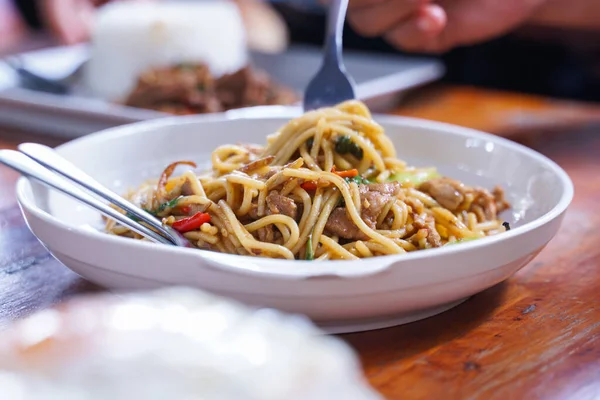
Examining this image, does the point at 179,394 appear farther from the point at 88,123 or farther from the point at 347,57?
the point at 347,57

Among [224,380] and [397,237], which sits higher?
[224,380]

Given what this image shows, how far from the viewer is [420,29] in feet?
9.07

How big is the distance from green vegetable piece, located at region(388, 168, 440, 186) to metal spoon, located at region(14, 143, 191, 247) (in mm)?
503

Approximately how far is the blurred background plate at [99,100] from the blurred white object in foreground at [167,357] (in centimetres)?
179

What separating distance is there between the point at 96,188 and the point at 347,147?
1.81 feet

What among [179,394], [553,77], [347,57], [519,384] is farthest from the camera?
[553,77]

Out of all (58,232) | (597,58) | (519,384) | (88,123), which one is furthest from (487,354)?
(597,58)

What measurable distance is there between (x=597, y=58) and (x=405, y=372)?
133 inches

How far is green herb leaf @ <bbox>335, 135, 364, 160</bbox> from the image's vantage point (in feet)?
5.30

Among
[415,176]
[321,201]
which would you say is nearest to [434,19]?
[415,176]

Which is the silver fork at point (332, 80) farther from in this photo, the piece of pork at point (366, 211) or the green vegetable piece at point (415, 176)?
the piece of pork at point (366, 211)

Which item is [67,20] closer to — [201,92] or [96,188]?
[201,92]

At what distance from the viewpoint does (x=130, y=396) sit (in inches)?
26.5

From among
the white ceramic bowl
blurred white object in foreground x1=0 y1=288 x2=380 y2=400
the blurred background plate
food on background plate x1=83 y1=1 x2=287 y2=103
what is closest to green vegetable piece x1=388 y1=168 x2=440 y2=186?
the white ceramic bowl
